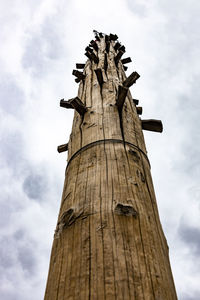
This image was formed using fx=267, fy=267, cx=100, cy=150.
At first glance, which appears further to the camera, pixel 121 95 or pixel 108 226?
pixel 121 95

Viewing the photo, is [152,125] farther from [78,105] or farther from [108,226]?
[108,226]

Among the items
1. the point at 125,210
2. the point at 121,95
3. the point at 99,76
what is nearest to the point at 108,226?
the point at 125,210

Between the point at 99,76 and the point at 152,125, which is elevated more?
the point at 99,76

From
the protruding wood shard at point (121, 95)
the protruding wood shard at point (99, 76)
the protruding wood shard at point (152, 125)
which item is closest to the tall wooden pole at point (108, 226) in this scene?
the protruding wood shard at point (121, 95)

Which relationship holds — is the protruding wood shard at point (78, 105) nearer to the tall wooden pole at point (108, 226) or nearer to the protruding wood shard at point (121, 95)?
the tall wooden pole at point (108, 226)

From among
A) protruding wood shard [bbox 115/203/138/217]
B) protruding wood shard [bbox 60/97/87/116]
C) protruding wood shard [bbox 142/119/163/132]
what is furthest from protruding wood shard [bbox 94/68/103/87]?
protruding wood shard [bbox 115/203/138/217]

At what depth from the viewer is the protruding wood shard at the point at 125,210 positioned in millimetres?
2145

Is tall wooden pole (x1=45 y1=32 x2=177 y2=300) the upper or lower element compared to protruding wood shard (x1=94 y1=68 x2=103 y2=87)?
lower

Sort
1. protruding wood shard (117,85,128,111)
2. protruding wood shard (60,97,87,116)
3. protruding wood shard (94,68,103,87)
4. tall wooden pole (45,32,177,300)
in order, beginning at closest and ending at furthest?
1. tall wooden pole (45,32,177,300)
2. protruding wood shard (117,85,128,111)
3. protruding wood shard (60,97,87,116)
4. protruding wood shard (94,68,103,87)

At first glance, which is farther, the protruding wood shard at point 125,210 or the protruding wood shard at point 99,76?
the protruding wood shard at point 99,76

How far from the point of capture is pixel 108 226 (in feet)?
6.62

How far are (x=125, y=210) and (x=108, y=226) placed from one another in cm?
22

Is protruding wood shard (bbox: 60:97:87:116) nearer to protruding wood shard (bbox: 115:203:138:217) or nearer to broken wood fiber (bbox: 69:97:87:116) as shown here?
broken wood fiber (bbox: 69:97:87:116)

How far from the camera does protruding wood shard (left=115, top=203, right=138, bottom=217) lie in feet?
7.04
